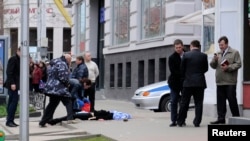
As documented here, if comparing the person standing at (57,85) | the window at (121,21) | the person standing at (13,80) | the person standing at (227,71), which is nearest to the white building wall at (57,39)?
the window at (121,21)

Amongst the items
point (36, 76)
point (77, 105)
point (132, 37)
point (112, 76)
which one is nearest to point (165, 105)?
point (77, 105)

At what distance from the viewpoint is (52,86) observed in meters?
14.0

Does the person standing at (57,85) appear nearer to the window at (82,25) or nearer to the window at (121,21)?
the window at (121,21)

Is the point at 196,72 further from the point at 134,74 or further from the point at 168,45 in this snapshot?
the point at 134,74

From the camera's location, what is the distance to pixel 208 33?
663 inches

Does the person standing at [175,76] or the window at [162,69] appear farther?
the window at [162,69]

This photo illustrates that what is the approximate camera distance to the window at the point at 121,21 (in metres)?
29.7

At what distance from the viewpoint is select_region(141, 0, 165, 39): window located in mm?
25016

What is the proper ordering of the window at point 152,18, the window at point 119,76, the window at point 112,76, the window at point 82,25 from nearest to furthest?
1. the window at point 152,18
2. the window at point 119,76
3. the window at point 112,76
4. the window at point 82,25

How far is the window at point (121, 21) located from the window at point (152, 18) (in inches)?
86.6

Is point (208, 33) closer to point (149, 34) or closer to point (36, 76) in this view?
point (149, 34)

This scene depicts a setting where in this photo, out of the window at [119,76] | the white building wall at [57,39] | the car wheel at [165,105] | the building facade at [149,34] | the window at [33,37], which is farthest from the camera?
the window at [33,37]

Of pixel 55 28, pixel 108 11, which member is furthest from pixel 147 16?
pixel 55 28

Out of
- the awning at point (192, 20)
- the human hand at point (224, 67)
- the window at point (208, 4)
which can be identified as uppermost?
the window at point (208, 4)
